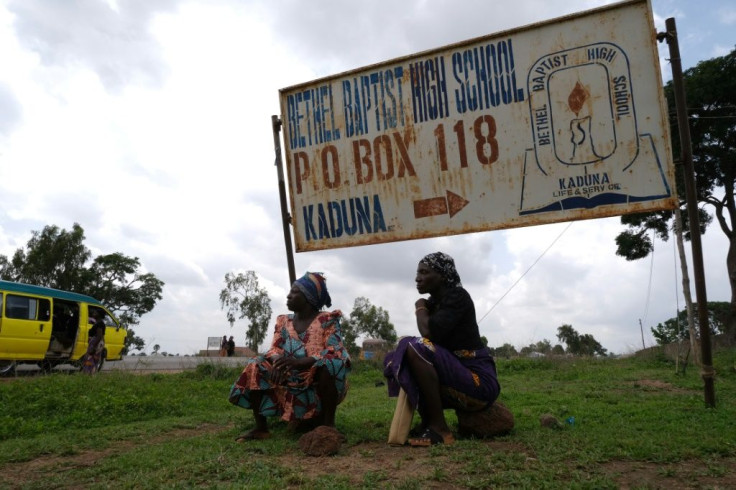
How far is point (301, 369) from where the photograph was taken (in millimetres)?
4168

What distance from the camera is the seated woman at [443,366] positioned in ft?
12.8

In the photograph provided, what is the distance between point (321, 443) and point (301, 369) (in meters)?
0.58

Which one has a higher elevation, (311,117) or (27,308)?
(311,117)

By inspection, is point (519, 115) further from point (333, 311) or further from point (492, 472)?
point (492, 472)

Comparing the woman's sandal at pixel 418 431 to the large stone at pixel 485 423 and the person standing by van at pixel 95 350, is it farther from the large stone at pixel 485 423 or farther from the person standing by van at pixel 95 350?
the person standing by van at pixel 95 350

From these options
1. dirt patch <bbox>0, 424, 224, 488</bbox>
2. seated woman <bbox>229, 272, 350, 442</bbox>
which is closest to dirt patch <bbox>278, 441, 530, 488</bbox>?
seated woman <bbox>229, 272, 350, 442</bbox>

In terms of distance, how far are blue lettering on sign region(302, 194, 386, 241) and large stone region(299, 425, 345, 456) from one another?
2.40 meters

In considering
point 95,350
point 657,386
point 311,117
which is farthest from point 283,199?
point 95,350

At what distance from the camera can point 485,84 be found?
17.9 ft

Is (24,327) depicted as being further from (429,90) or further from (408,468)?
(408,468)

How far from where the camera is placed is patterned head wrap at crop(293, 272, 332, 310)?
14.8 feet

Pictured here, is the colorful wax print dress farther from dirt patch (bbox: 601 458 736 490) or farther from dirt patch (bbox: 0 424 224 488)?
dirt patch (bbox: 601 458 736 490)

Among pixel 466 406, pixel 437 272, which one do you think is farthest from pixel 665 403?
pixel 437 272

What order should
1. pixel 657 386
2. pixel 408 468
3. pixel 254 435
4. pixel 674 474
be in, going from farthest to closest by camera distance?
1. pixel 657 386
2. pixel 254 435
3. pixel 408 468
4. pixel 674 474
